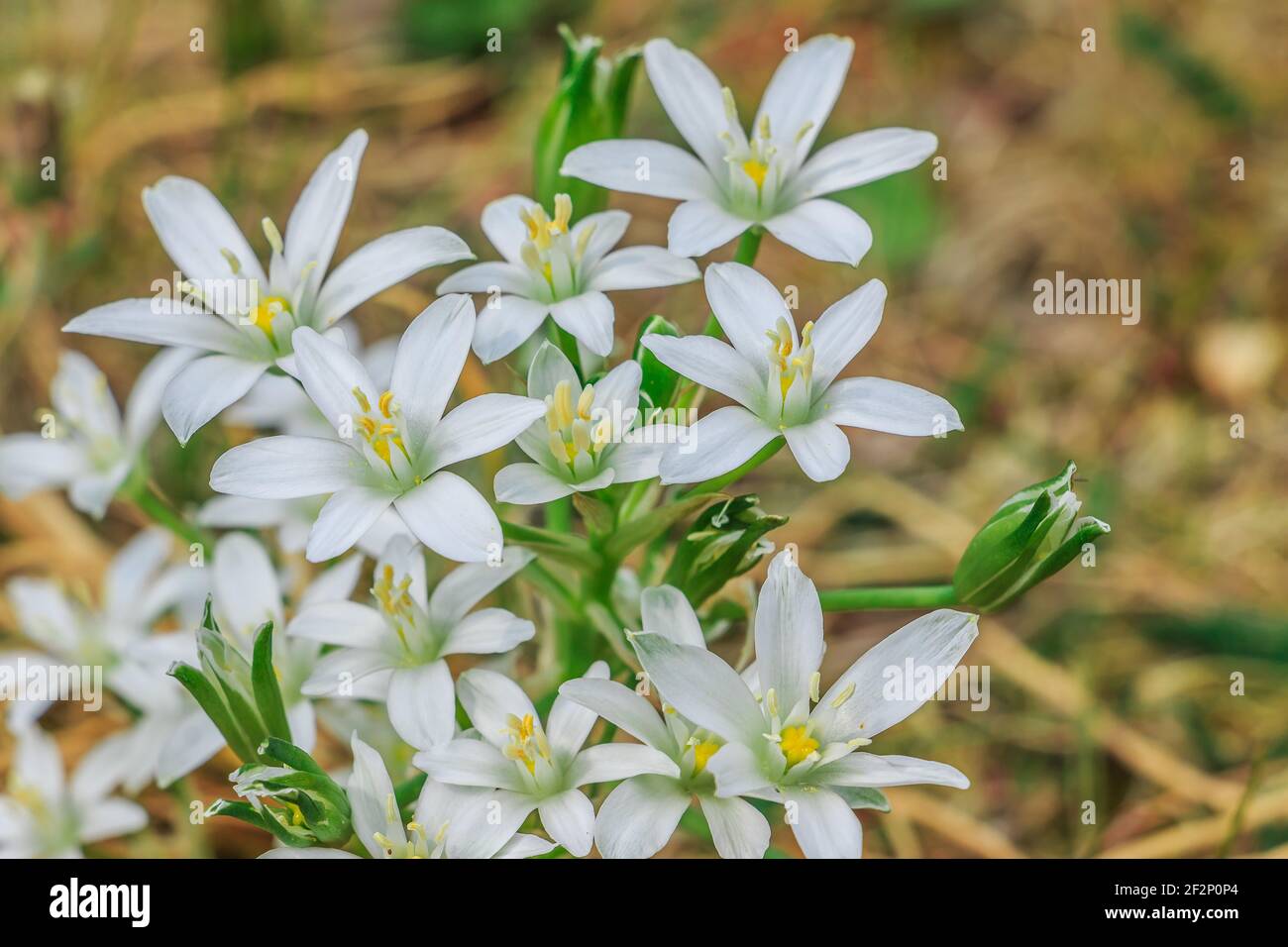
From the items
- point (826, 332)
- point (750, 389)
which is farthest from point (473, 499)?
point (826, 332)

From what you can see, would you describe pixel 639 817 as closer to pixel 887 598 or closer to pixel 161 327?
pixel 887 598

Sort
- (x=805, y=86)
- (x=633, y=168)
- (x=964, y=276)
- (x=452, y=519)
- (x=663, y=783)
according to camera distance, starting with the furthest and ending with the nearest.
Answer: (x=964, y=276), (x=805, y=86), (x=633, y=168), (x=663, y=783), (x=452, y=519)

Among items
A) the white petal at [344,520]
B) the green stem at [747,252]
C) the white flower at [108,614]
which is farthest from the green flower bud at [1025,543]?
the white flower at [108,614]

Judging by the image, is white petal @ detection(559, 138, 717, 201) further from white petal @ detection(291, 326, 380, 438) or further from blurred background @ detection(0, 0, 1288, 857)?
blurred background @ detection(0, 0, 1288, 857)

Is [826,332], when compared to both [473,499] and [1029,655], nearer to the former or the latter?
[473,499]

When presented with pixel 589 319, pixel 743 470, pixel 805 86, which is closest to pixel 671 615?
pixel 743 470

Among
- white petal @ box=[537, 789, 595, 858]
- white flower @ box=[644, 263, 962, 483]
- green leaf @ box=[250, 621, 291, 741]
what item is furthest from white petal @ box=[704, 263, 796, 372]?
green leaf @ box=[250, 621, 291, 741]
